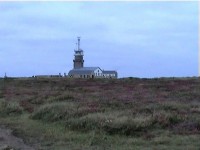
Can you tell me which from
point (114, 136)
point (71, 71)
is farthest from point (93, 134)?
point (71, 71)

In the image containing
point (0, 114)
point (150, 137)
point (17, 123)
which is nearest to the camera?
point (150, 137)

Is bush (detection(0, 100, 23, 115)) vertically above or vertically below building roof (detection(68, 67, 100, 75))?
below

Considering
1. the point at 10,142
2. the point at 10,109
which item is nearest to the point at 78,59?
the point at 10,109

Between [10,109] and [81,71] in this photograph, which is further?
[81,71]

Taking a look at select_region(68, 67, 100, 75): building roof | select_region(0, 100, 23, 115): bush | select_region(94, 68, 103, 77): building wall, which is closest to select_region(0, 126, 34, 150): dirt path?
select_region(0, 100, 23, 115): bush

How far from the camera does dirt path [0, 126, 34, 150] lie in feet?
43.0

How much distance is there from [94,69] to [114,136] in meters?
85.9

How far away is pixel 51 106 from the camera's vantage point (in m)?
21.7

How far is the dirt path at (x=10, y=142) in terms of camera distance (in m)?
13.1

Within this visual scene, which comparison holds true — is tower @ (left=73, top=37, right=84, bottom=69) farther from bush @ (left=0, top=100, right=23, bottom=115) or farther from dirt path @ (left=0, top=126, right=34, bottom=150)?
dirt path @ (left=0, top=126, right=34, bottom=150)

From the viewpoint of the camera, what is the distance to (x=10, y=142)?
1443 cm

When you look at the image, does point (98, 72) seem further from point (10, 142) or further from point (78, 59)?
point (10, 142)

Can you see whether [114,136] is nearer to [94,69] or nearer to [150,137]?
[150,137]

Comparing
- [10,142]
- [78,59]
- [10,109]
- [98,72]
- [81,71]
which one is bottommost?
[10,142]
